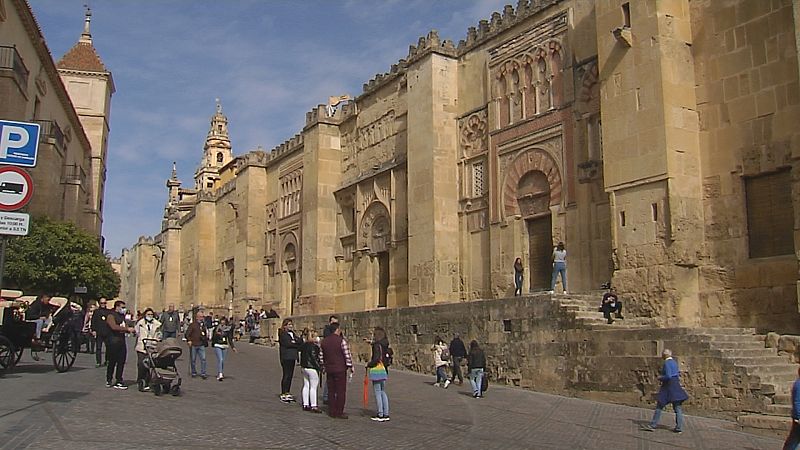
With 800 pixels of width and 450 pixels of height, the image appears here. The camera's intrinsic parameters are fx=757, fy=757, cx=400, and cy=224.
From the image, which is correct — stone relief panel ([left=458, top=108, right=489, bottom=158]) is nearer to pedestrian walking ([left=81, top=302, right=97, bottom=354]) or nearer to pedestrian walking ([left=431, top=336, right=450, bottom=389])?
pedestrian walking ([left=431, top=336, right=450, bottom=389])

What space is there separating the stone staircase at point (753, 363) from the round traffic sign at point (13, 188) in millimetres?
9415

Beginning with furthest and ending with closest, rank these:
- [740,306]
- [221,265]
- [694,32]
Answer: [221,265] < [694,32] < [740,306]

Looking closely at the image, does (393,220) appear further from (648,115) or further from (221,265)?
(221,265)

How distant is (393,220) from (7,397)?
16.1 m

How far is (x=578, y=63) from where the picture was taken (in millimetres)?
18203

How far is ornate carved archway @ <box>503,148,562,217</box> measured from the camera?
18672 millimetres

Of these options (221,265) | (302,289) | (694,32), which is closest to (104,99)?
(221,265)

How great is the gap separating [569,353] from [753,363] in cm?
360

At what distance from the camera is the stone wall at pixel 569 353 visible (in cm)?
1162

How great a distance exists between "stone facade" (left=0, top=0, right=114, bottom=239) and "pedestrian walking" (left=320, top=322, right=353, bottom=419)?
8646 mm

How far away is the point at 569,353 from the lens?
14.5 meters

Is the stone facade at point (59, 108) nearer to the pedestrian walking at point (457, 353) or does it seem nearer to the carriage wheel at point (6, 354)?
the carriage wheel at point (6, 354)

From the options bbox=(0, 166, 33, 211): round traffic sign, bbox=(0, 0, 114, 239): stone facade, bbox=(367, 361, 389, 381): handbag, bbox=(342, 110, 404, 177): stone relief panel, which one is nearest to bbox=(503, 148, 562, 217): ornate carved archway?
bbox=(342, 110, 404, 177): stone relief panel

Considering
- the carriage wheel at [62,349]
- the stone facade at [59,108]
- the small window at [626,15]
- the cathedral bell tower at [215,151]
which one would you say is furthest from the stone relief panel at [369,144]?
the cathedral bell tower at [215,151]
